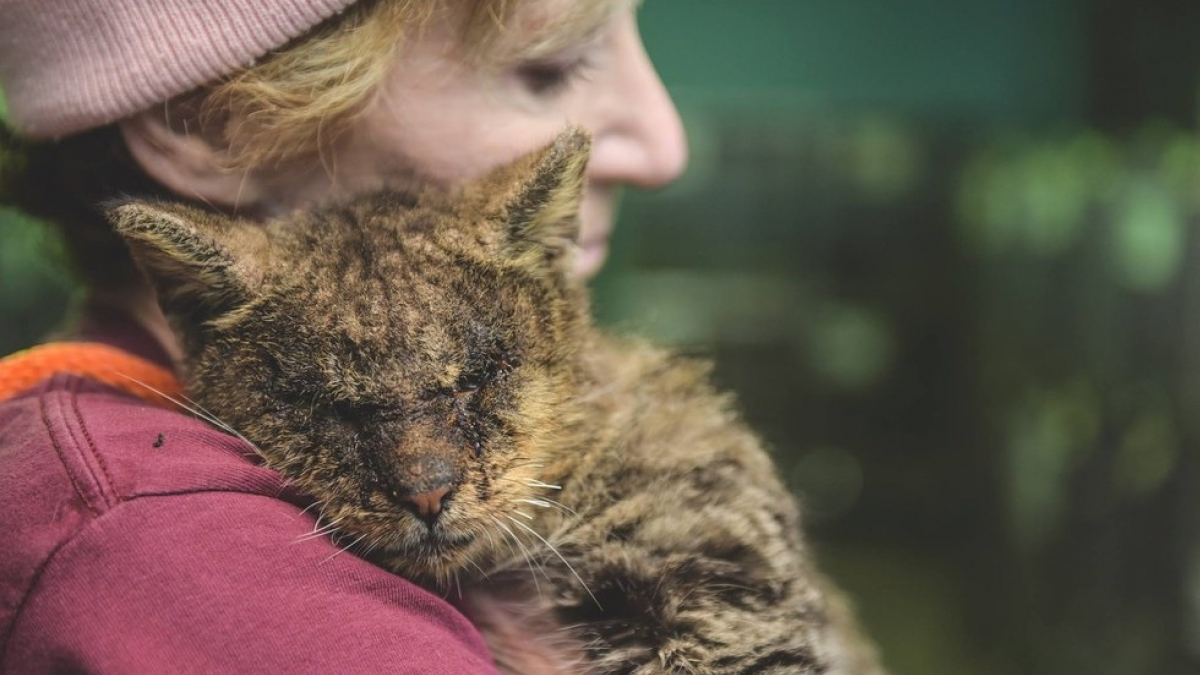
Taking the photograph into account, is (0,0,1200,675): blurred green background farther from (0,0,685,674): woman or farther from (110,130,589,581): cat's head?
(110,130,589,581): cat's head

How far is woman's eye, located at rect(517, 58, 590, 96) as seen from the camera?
1875 mm

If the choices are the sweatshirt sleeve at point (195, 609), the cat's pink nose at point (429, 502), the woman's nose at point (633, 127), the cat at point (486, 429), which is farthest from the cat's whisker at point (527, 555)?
the woman's nose at point (633, 127)

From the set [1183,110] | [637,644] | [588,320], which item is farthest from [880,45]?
[637,644]

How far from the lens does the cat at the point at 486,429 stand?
5.21 ft

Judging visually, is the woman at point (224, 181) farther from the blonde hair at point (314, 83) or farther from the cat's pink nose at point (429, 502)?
the cat's pink nose at point (429, 502)

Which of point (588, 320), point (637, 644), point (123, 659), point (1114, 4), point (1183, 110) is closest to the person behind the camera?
point (123, 659)

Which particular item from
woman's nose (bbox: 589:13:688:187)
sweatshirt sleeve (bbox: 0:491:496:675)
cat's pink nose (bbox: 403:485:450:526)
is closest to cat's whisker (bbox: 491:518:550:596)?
cat's pink nose (bbox: 403:485:450:526)

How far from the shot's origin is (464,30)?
1.75 meters

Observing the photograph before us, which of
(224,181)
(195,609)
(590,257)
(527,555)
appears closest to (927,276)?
(590,257)

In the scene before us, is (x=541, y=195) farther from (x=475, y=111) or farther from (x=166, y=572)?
(x=166, y=572)

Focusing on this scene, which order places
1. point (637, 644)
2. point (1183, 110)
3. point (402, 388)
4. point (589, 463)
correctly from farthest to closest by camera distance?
point (1183, 110)
point (589, 463)
point (637, 644)
point (402, 388)

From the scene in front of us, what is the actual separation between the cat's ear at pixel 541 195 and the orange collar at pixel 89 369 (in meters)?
0.58

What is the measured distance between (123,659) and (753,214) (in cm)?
535

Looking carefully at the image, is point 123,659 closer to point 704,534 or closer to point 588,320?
point 704,534
